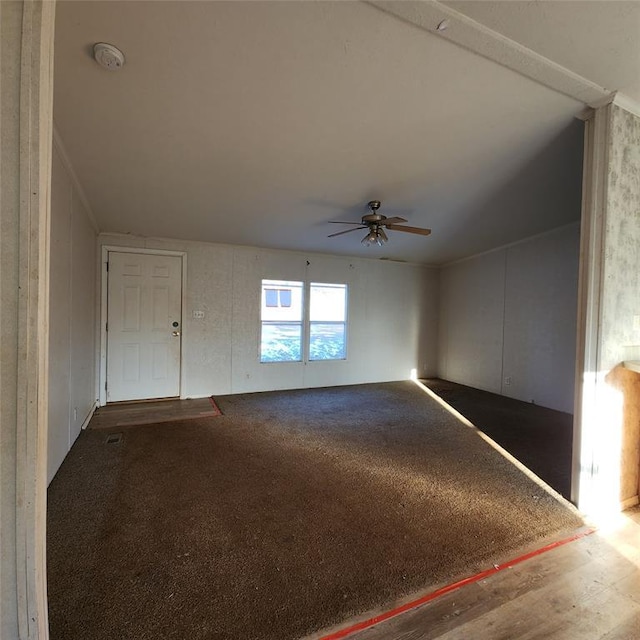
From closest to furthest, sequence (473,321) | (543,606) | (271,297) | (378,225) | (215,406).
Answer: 1. (543,606)
2. (378,225)
3. (215,406)
4. (271,297)
5. (473,321)

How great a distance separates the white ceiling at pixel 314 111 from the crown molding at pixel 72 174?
47mm

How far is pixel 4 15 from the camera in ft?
2.87

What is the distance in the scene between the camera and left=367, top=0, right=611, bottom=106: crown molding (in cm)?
156

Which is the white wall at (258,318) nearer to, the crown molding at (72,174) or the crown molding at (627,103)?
the crown molding at (72,174)

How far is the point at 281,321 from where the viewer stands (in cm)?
534

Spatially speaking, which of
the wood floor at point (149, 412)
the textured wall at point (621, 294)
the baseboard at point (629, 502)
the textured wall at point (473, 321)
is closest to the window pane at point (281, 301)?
the wood floor at point (149, 412)

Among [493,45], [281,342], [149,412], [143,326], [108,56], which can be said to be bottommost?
[149,412]

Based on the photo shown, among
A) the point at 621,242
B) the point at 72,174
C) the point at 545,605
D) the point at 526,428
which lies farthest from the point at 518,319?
the point at 72,174

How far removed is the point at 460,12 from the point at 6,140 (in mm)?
1978

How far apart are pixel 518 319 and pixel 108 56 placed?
5.60 m

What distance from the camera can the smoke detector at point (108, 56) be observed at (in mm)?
1707

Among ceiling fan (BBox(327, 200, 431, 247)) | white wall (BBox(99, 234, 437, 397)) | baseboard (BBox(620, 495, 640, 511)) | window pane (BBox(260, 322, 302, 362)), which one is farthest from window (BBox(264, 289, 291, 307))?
baseboard (BBox(620, 495, 640, 511))

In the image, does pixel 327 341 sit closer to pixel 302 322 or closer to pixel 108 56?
pixel 302 322

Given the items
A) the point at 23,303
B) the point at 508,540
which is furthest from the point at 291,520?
the point at 23,303
